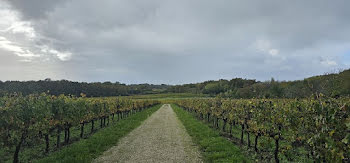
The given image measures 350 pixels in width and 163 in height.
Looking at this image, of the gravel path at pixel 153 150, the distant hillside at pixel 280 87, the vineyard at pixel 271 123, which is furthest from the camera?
the distant hillside at pixel 280 87

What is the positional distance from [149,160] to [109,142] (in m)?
4.11

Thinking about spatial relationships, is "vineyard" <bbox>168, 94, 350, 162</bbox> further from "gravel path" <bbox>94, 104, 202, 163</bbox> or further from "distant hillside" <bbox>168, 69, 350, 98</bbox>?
"gravel path" <bbox>94, 104, 202, 163</bbox>

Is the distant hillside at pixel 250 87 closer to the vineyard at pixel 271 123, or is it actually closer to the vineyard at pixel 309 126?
the vineyard at pixel 271 123

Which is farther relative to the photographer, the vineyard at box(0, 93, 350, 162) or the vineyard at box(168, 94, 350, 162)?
the vineyard at box(0, 93, 350, 162)

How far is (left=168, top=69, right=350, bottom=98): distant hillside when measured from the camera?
77.3 ft

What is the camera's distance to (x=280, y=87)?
187 feet

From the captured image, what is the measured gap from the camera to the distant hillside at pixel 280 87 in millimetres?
23547

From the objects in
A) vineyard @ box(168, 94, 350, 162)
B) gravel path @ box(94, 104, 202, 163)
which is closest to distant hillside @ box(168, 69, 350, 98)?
vineyard @ box(168, 94, 350, 162)

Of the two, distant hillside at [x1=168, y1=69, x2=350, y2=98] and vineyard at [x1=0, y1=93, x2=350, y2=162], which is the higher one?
distant hillside at [x1=168, y1=69, x2=350, y2=98]

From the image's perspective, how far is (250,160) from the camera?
29.2ft

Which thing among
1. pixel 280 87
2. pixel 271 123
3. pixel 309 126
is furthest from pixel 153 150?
pixel 280 87

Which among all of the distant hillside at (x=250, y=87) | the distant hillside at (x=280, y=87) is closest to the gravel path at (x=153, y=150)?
the distant hillside at (x=280, y=87)

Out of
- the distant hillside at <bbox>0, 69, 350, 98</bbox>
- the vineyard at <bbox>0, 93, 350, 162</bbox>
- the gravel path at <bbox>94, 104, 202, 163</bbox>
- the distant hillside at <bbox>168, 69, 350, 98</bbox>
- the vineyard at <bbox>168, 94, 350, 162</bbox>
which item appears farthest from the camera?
the distant hillside at <bbox>0, 69, 350, 98</bbox>

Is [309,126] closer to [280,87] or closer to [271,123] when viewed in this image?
[271,123]
